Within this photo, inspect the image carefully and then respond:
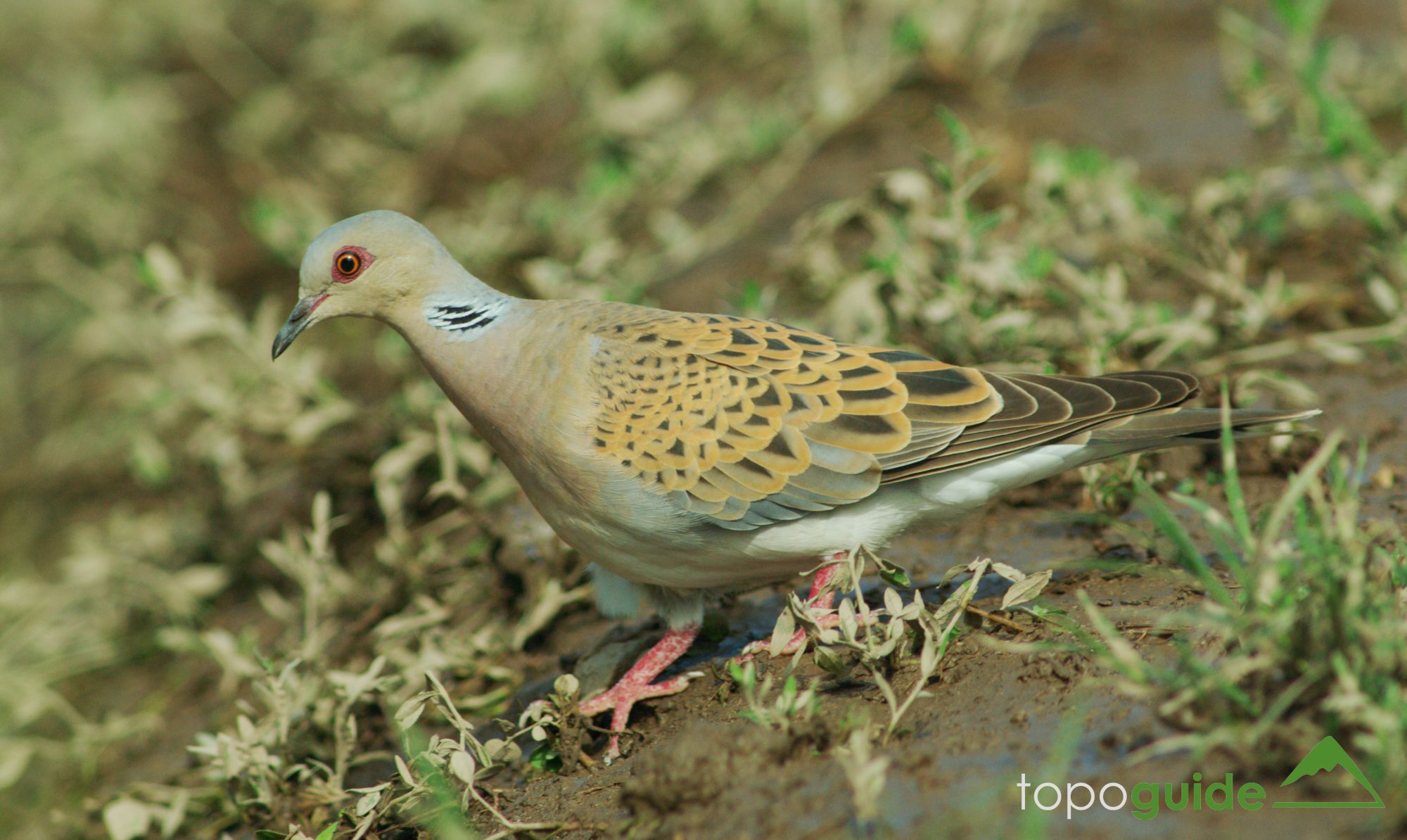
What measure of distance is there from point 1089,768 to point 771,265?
3.65 metres

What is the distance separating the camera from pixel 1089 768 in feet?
9.24

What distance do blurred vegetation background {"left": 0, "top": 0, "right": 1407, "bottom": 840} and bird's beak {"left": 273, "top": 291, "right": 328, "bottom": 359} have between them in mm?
641

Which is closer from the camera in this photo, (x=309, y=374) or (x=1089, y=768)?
(x=1089, y=768)

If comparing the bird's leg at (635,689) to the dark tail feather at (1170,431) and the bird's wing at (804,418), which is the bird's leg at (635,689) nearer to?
the bird's wing at (804,418)

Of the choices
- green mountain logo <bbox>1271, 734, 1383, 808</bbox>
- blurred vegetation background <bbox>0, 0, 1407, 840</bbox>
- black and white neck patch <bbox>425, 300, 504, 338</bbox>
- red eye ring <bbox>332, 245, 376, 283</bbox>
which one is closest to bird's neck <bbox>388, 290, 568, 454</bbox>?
black and white neck patch <bbox>425, 300, 504, 338</bbox>

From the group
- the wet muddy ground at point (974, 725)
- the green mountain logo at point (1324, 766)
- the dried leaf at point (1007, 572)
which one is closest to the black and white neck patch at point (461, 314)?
the wet muddy ground at point (974, 725)

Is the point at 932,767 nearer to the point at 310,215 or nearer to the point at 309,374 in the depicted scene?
the point at 309,374

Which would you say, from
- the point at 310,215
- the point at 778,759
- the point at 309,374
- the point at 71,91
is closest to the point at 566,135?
the point at 310,215

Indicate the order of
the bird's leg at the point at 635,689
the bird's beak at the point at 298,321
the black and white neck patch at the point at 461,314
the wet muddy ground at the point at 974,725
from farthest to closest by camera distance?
the bird's beak at the point at 298,321 → the black and white neck patch at the point at 461,314 → the bird's leg at the point at 635,689 → the wet muddy ground at the point at 974,725

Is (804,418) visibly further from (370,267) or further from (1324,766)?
(1324,766)

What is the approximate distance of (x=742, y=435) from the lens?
381 centimetres

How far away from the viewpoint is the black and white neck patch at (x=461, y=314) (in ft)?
13.5

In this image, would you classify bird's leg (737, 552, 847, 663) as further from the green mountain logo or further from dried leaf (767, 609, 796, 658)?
the green mountain logo

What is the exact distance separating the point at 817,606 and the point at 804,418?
0.55 m
